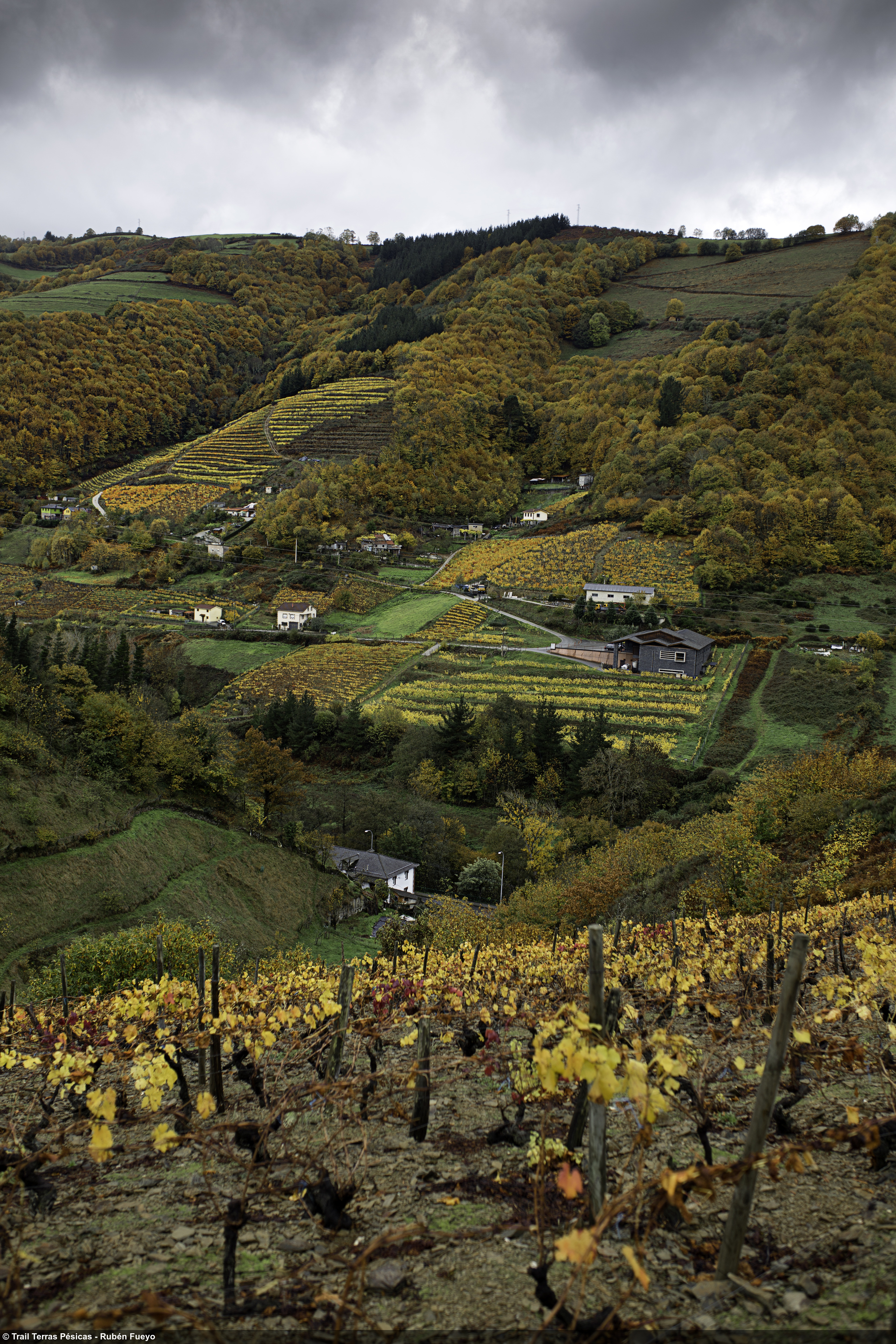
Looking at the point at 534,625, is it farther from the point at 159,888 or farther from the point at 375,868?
the point at 159,888

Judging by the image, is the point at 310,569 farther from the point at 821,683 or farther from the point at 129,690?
the point at 821,683

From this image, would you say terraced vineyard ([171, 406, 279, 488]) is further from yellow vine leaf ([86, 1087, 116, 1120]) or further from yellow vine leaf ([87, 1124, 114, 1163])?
yellow vine leaf ([87, 1124, 114, 1163])

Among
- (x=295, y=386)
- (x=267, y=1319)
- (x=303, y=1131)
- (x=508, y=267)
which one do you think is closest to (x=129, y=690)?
(x=303, y=1131)

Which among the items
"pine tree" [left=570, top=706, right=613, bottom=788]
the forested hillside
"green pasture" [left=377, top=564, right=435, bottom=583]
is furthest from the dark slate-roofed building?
"green pasture" [left=377, top=564, right=435, bottom=583]

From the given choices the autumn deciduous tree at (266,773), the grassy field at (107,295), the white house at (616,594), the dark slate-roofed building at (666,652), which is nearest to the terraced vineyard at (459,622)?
the white house at (616,594)

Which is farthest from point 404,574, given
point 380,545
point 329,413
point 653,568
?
point 329,413

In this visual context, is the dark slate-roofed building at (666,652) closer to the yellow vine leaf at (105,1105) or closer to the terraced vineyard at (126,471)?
the yellow vine leaf at (105,1105)
